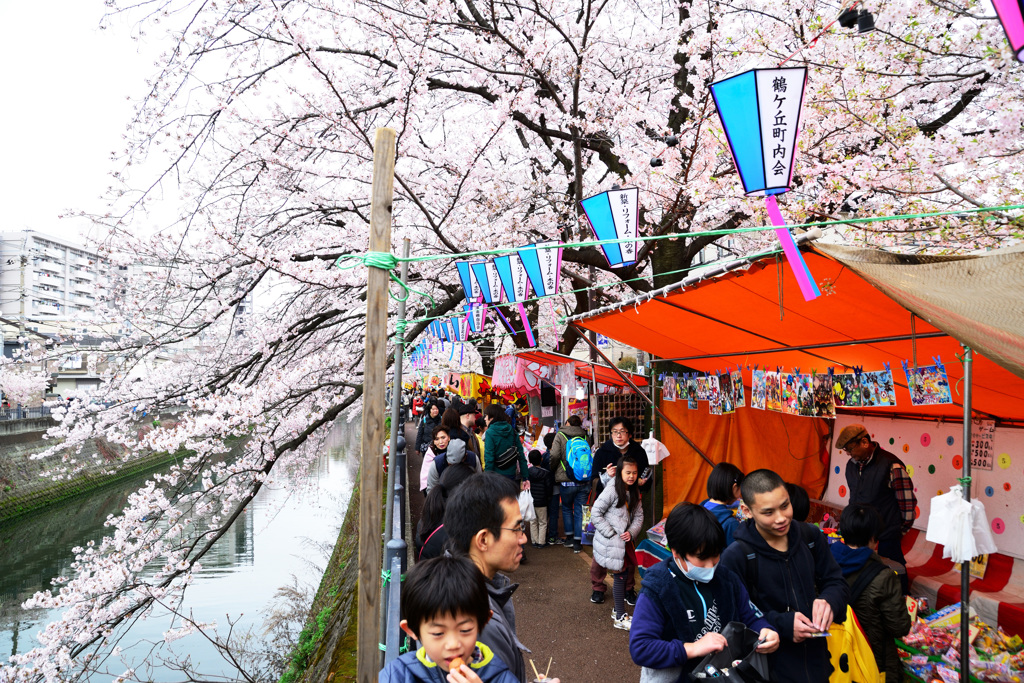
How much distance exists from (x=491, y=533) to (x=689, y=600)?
41.5 inches

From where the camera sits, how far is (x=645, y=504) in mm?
9039

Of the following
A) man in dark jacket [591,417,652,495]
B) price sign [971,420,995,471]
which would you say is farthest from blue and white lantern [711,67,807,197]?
price sign [971,420,995,471]

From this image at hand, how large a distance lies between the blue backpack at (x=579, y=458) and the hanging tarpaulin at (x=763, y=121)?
530cm

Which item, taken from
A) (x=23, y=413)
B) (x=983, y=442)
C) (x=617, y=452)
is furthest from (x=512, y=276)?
(x=23, y=413)

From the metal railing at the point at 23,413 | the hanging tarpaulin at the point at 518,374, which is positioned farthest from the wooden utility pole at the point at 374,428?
the metal railing at the point at 23,413

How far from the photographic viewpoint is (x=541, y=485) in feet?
29.0

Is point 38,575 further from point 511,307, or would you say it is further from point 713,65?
point 713,65

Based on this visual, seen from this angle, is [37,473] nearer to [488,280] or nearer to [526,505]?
[526,505]

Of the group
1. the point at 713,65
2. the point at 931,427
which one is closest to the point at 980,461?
the point at 931,427

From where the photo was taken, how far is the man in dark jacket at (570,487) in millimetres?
8680

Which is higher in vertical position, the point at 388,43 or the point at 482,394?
the point at 388,43

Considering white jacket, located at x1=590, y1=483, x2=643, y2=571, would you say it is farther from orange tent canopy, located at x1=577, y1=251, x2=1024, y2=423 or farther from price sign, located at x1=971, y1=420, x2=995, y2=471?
price sign, located at x1=971, y1=420, x2=995, y2=471

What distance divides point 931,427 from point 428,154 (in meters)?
8.39

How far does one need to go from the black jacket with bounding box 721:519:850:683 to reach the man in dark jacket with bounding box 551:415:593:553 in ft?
17.7
